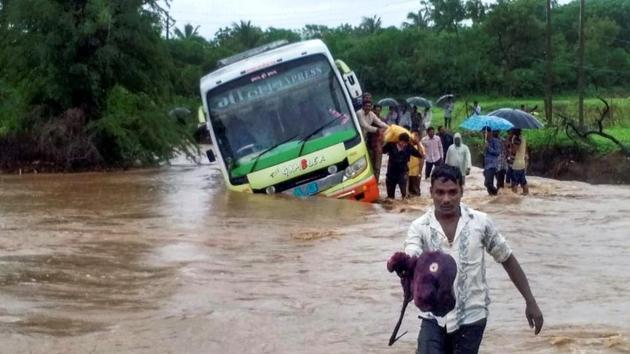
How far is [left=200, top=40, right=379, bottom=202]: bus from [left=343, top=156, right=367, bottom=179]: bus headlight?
1 centimetres

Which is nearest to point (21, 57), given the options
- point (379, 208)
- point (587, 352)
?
point (379, 208)

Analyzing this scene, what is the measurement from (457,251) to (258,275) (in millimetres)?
5141

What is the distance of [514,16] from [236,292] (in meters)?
46.5

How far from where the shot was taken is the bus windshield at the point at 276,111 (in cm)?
1471

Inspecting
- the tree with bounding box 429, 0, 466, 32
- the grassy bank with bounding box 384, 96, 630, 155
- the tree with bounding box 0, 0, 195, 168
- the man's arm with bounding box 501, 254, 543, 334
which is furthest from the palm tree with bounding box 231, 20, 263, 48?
the man's arm with bounding box 501, 254, 543, 334

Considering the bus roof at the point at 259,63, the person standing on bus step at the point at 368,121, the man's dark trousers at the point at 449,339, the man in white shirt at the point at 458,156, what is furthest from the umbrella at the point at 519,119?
the man's dark trousers at the point at 449,339

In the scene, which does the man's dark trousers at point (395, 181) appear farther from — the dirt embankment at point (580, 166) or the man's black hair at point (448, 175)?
the dirt embankment at point (580, 166)

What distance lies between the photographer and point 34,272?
962 cm

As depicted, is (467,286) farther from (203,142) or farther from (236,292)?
(203,142)

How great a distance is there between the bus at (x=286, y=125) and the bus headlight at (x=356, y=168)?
0.05 feet

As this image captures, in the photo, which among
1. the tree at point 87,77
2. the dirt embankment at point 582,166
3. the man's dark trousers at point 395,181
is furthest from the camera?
the dirt embankment at point 582,166

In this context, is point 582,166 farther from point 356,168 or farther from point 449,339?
point 449,339

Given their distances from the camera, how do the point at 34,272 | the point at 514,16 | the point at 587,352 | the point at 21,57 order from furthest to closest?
the point at 514,16 → the point at 21,57 → the point at 34,272 → the point at 587,352

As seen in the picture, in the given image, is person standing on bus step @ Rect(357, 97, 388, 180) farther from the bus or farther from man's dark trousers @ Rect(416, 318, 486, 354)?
man's dark trousers @ Rect(416, 318, 486, 354)
